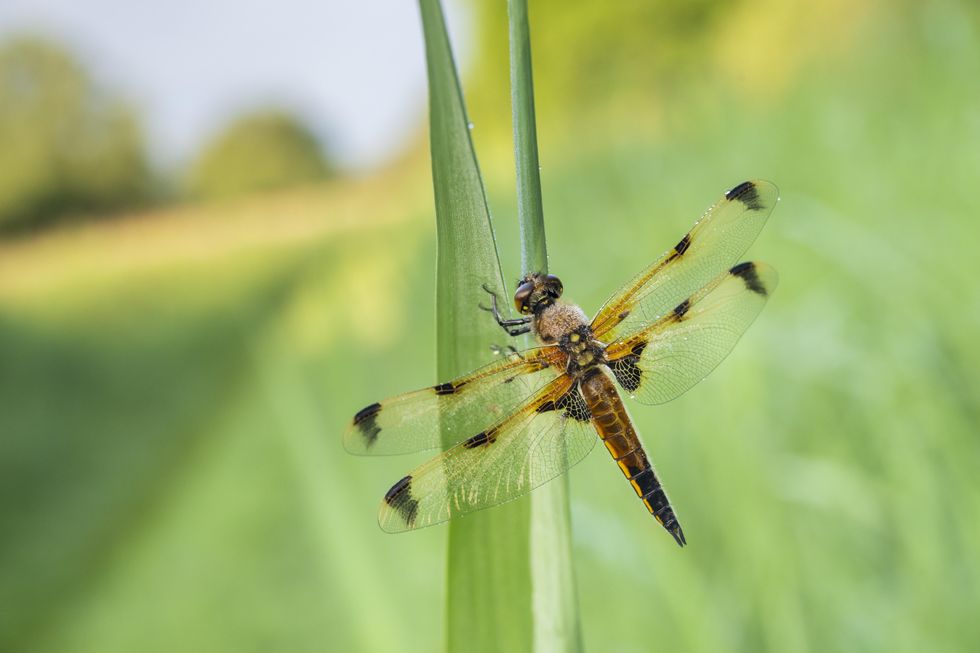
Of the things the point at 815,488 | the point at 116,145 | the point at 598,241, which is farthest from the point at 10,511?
the point at 815,488

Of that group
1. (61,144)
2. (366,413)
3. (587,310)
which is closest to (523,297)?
(366,413)

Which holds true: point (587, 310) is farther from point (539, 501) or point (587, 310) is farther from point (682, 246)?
point (539, 501)

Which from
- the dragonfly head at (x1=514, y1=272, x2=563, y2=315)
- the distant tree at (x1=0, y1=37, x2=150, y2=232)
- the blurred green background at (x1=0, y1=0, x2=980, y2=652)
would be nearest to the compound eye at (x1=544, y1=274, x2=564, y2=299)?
the dragonfly head at (x1=514, y1=272, x2=563, y2=315)

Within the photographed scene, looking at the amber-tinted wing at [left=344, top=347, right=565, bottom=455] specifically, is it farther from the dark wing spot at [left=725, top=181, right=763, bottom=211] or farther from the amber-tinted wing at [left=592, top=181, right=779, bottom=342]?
the dark wing spot at [left=725, top=181, right=763, bottom=211]

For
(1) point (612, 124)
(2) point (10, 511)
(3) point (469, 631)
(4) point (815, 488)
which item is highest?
(1) point (612, 124)

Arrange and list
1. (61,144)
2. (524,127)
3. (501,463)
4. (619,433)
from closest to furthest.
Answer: (524,127), (501,463), (619,433), (61,144)

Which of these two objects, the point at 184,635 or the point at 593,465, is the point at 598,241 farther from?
the point at 184,635

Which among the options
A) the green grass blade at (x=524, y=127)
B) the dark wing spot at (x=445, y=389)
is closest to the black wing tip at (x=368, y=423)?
the dark wing spot at (x=445, y=389)
